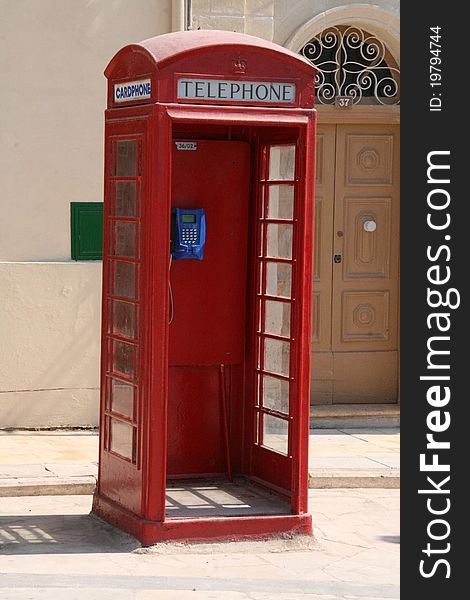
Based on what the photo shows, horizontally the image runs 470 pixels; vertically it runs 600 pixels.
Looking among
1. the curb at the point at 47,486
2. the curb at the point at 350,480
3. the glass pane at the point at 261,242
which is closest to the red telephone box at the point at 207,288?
the glass pane at the point at 261,242

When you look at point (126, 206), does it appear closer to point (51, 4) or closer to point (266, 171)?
point (266, 171)

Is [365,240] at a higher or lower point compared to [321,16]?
lower

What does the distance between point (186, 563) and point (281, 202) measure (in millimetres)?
2135

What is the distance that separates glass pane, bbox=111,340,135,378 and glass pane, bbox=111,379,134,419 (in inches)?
2.7

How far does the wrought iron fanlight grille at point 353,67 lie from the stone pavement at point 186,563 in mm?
4109

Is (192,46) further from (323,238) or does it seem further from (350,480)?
(323,238)

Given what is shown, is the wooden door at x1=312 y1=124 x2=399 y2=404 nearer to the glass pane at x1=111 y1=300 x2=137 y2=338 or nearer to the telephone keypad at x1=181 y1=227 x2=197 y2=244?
the telephone keypad at x1=181 y1=227 x2=197 y2=244

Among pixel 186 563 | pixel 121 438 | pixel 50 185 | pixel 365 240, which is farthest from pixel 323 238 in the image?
pixel 186 563

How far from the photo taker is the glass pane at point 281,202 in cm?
788

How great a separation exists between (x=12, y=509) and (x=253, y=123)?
2.80 meters

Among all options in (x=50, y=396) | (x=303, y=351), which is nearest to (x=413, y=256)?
(x=303, y=351)

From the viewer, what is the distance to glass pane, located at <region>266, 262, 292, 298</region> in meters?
7.88

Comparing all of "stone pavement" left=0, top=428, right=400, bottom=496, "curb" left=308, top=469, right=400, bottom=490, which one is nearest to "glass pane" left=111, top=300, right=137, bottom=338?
"stone pavement" left=0, top=428, right=400, bottom=496

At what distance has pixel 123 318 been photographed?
775 centimetres
